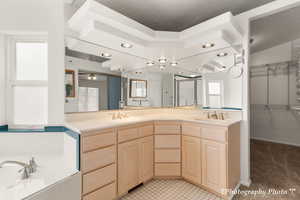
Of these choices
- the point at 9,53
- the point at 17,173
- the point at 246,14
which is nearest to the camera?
the point at 17,173

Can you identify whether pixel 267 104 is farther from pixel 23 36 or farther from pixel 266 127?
pixel 23 36

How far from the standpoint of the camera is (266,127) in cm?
439

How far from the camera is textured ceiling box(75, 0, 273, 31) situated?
→ 7.23 ft

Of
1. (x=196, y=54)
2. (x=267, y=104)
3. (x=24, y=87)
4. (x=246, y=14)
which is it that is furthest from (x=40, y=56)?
(x=267, y=104)

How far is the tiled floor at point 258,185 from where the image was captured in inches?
77.2

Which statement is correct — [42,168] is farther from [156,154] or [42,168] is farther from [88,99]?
[156,154]

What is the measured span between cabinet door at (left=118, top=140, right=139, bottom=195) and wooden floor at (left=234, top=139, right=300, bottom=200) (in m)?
1.35

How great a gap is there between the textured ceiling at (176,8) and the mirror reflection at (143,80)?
25.8 inches

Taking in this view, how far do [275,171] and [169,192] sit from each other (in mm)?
1994

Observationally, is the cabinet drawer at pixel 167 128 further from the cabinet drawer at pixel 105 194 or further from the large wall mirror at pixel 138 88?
the cabinet drawer at pixel 105 194

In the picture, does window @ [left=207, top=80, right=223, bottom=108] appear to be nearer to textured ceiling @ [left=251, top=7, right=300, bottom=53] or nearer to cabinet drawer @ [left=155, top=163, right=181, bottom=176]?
cabinet drawer @ [left=155, top=163, right=181, bottom=176]

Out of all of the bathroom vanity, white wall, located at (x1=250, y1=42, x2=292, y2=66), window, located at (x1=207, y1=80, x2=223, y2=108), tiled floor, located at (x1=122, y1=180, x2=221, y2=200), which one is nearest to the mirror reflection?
window, located at (x1=207, y1=80, x2=223, y2=108)

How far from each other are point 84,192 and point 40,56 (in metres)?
1.90

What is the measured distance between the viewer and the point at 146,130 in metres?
2.19
